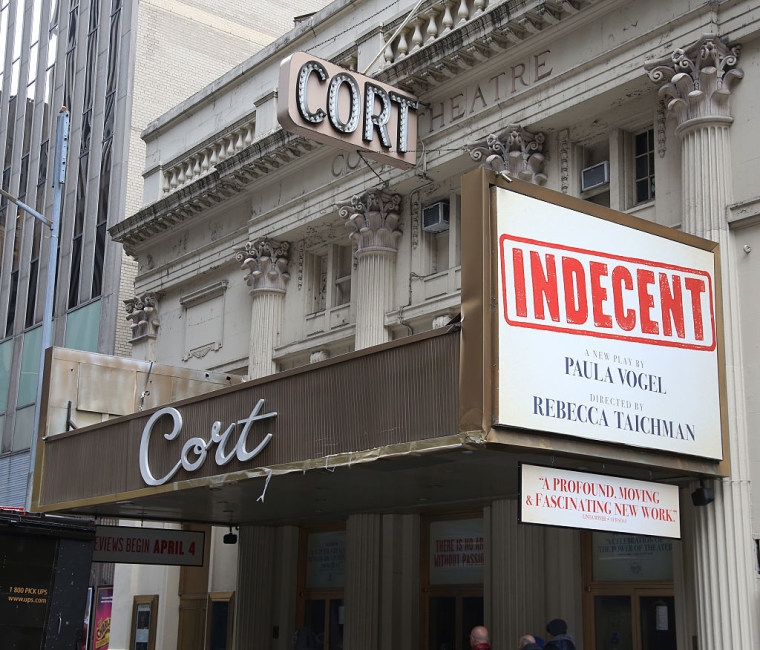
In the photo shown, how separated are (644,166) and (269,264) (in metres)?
9.17

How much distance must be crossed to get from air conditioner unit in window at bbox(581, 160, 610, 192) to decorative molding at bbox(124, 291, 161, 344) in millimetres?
13821

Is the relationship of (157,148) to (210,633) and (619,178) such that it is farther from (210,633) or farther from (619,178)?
(619,178)

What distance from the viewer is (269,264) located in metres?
23.1

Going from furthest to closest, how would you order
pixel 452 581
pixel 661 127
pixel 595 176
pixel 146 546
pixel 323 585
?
pixel 323 585, pixel 146 546, pixel 452 581, pixel 595 176, pixel 661 127

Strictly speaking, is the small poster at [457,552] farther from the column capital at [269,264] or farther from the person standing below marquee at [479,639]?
the column capital at [269,264]

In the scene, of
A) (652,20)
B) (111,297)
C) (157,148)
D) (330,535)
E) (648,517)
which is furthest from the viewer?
(111,297)

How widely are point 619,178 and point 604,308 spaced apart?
16.0ft

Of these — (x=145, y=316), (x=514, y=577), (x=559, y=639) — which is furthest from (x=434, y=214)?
(x=145, y=316)

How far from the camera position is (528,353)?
1170 centimetres

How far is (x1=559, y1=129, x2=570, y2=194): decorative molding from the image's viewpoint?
57.2 ft

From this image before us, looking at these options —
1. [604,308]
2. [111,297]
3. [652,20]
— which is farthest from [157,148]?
[604,308]

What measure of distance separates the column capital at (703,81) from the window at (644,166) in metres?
1.56

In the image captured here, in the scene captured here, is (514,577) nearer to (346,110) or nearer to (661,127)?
(661,127)

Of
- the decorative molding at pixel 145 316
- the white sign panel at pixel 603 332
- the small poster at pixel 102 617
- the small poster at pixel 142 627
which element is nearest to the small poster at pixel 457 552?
the white sign panel at pixel 603 332
